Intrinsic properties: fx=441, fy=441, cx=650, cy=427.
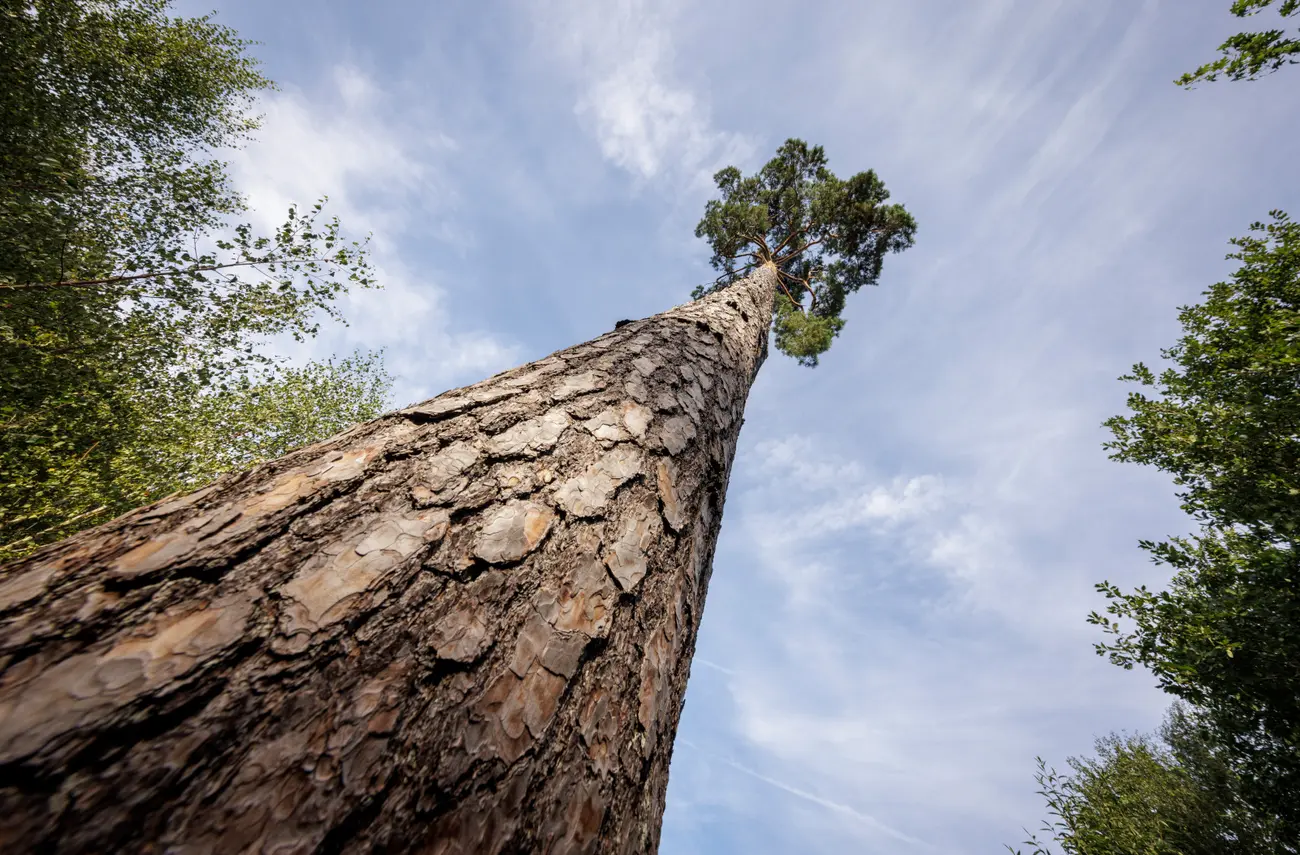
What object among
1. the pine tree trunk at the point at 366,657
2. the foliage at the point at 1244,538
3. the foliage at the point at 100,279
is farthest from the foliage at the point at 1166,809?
the foliage at the point at 100,279

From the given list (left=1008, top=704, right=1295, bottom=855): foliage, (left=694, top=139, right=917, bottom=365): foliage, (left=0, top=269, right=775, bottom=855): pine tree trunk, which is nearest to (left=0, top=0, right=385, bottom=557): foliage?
(left=0, top=269, right=775, bottom=855): pine tree trunk

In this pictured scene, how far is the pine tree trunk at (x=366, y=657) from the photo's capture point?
56cm

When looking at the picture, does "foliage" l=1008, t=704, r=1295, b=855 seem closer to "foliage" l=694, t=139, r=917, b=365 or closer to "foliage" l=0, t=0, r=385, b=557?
"foliage" l=694, t=139, r=917, b=365

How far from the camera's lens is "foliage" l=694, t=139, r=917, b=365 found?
35.3 ft

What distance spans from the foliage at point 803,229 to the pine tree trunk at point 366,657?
9840mm

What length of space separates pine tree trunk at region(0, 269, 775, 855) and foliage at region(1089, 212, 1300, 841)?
705cm

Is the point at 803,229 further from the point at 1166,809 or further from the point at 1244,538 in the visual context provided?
the point at 1166,809

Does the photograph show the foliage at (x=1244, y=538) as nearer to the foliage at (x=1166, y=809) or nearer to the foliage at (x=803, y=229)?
the foliage at (x=1166, y=809)

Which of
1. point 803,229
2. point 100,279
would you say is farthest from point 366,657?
point 803,229

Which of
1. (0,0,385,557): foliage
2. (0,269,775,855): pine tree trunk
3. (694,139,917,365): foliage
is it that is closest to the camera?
(0,269,775,855): pine tree trunk

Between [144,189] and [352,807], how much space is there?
10273 mm

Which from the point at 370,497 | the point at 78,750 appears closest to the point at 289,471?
the point at 370,497

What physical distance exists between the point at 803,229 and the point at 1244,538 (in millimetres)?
9416

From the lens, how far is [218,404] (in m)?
7.23
